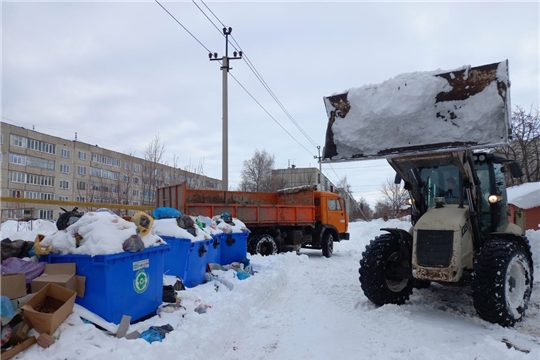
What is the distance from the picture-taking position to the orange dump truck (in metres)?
12.2

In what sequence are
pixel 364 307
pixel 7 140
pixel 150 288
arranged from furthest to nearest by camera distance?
pixel 7 140, pixel 364 307, pixel 150 288

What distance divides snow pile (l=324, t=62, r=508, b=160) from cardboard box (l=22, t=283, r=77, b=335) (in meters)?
4.01

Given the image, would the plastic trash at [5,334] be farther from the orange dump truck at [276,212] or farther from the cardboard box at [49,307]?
the orange dump truck at [276,212]

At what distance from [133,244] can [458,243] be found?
4.33 metres

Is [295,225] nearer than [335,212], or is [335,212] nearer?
[295,225]

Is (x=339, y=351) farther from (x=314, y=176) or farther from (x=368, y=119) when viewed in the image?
(x=314, y=176)

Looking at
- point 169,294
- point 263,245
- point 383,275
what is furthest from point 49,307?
point 263,245

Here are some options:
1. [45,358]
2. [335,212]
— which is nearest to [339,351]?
[45,358]

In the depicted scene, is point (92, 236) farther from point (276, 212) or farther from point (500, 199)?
point (276, 212)

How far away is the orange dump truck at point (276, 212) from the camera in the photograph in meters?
12.2

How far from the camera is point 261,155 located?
53.5 m

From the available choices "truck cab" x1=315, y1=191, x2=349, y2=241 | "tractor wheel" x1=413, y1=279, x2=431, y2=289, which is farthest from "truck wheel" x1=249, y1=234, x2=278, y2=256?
"tractor wheel" x1=413, y1=279, x2=431, y2=289

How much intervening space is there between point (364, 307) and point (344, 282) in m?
2.47

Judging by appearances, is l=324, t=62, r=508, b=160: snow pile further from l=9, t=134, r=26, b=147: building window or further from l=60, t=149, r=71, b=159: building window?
l=60, t=149, r=71, b=159: building window
